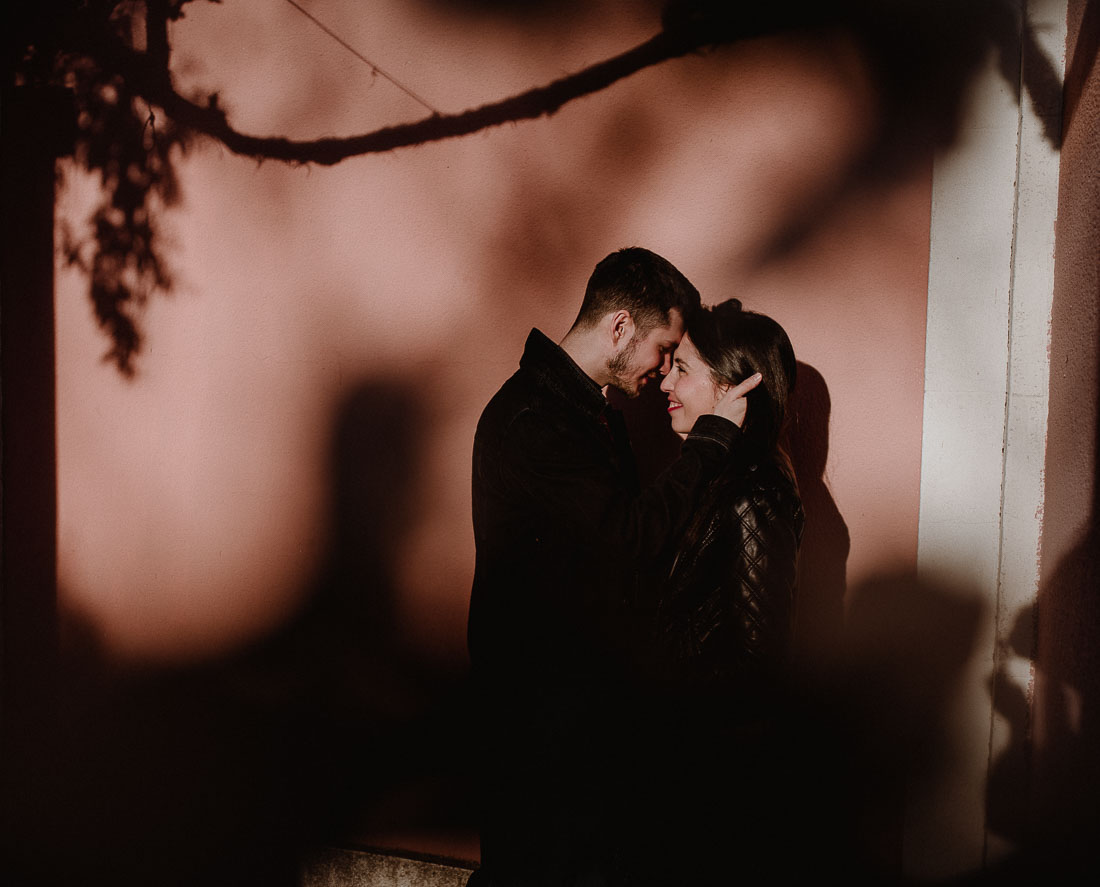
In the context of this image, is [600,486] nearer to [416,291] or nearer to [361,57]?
[416,291]

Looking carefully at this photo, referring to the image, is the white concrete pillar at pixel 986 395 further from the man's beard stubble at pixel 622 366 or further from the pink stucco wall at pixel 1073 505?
the man's beard stubble at pixel 622 366

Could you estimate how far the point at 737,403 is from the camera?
221 centimetres

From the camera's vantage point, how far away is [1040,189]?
2.34 metres

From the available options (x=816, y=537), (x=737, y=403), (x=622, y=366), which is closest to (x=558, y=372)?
(x=622, y=366)

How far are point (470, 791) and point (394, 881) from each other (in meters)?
0.51

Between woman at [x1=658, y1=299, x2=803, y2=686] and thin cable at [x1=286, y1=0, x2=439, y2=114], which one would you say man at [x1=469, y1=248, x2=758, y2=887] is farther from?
thin cable at [x1=286, y1=0, x2=439, y2=114]

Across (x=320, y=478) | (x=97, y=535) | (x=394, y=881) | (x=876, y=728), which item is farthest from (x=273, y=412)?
(x=876, y=728)

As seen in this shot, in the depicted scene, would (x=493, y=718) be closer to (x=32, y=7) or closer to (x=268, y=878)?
(x=268, y=878)

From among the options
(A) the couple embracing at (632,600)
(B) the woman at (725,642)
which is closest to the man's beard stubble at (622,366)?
(A) the couple embracing at (632,600)

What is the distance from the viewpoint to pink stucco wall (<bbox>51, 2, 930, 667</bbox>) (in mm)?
2520

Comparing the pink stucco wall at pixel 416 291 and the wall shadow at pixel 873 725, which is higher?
the pink stucco wall at pixel 416 291

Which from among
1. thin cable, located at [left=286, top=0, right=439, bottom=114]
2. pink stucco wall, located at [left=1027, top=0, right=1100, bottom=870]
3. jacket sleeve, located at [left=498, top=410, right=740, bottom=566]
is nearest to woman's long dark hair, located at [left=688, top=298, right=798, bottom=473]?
jacket sleeve, located at [left=498, top=410, right=740, bottom=566]

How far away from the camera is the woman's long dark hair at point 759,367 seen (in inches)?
88.4

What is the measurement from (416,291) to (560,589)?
1295mm
